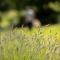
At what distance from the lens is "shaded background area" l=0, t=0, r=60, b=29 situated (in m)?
8.39

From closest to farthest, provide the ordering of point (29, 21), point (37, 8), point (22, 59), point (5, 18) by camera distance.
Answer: point (22, 59) < point (5, 18) < point (29, 21) < point (37, 8)

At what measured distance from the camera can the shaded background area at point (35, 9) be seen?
330 inches

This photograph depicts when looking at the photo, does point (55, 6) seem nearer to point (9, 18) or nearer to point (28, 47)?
point (9, 18)

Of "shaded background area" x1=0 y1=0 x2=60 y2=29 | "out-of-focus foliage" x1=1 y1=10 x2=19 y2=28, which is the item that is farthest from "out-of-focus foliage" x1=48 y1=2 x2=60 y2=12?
"out-of-focus foliage" x1=1 y1=10 x2=19 y2=28

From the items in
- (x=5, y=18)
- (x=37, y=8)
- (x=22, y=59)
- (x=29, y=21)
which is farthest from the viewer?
(x=37, y=8)

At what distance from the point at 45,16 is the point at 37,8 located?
2.18 ft

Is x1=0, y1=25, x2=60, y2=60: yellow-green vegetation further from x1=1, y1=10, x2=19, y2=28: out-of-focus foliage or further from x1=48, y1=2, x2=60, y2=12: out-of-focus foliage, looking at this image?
x1=48, y1=2, x2=60, y2=12: out-of-focus foliage

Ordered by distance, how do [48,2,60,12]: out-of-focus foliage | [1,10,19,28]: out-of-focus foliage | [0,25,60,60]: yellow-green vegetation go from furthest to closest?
[48,2,60,12]: out-of-focus foliage < [1,10,19,28]: out-of-focus foliage < [0,25,60,60]: yellow-green vegetation

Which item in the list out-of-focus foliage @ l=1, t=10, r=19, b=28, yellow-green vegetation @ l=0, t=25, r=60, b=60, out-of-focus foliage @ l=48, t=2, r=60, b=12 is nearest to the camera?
yellow-green vegetation @ l=0, t=25, r=60, b=60

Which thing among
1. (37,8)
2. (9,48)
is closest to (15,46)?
(9,48)

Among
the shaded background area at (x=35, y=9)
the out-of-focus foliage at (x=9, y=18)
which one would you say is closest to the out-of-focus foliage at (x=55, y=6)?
the shaded background area at (x=35, y=9)

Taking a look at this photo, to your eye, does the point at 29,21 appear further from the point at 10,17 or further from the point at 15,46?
the point at 15,46

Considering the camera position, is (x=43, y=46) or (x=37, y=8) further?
(x=37, y=8)

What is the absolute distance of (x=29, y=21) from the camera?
361 inches
